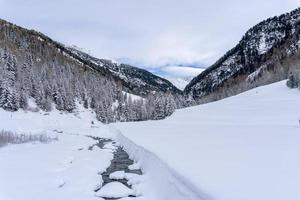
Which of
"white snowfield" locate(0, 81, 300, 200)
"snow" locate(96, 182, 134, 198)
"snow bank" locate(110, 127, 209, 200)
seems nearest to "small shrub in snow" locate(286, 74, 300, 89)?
"white snowfield" locate(0, 81, 300, 200)

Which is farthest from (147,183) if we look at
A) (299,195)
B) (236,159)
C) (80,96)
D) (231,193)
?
(80,96)

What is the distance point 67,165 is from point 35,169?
3171 mm

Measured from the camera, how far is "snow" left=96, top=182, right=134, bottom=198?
12.4 metres

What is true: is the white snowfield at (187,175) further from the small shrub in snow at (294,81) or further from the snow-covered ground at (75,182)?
the small shrub in snow at (294,81)

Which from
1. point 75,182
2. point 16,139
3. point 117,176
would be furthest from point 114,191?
point 16,139

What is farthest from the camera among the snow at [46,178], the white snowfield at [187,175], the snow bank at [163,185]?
the snow at [46,178]

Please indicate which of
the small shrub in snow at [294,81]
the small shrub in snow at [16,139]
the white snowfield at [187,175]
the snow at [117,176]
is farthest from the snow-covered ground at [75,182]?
the small shrub in snow at [294,81]

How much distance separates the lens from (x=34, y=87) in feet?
323

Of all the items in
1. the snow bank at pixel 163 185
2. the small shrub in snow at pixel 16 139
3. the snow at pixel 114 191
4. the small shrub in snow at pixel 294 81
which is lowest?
the snow at pixel 114 191

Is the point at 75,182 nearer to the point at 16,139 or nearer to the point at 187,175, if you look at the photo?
the point at 187,175

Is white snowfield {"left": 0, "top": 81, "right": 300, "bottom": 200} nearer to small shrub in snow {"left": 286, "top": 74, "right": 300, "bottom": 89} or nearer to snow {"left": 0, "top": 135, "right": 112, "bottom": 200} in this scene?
snow {"left": 0, "top": 135, "right": 112, "bottom": 200}

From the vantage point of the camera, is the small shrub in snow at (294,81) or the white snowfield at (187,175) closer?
the white snowfield at (187,175)

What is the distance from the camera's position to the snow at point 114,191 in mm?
12420

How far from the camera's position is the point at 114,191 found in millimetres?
12828
